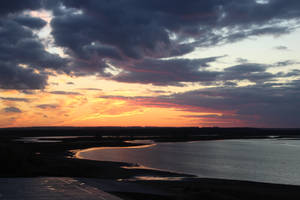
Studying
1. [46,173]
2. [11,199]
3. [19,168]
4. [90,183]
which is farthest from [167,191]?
[19,168]

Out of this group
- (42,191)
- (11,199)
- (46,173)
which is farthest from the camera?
(46,173)

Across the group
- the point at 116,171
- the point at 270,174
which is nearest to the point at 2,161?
the point at 116,171

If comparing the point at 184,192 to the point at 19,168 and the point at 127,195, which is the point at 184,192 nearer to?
the point at 127,195

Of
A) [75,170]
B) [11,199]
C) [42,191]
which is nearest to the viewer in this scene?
[11,199]

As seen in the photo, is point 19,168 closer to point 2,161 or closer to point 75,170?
point 2,161

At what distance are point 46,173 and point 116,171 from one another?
8.35 meters

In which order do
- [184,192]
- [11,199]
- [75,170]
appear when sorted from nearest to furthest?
[11,199], [184,192], [75,170]

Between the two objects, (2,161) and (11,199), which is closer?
(11,199)

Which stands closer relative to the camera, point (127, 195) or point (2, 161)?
point (127, 195)

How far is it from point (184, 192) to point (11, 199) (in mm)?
12339

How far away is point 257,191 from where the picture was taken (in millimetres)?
27438

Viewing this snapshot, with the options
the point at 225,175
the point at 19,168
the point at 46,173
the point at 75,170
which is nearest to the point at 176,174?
the point at 225,175

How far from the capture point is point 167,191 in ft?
84.1

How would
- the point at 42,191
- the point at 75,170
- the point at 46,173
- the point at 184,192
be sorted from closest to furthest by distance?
the point at 42,191
the point at 184,192
the point at 46,173
the point at 75,170
